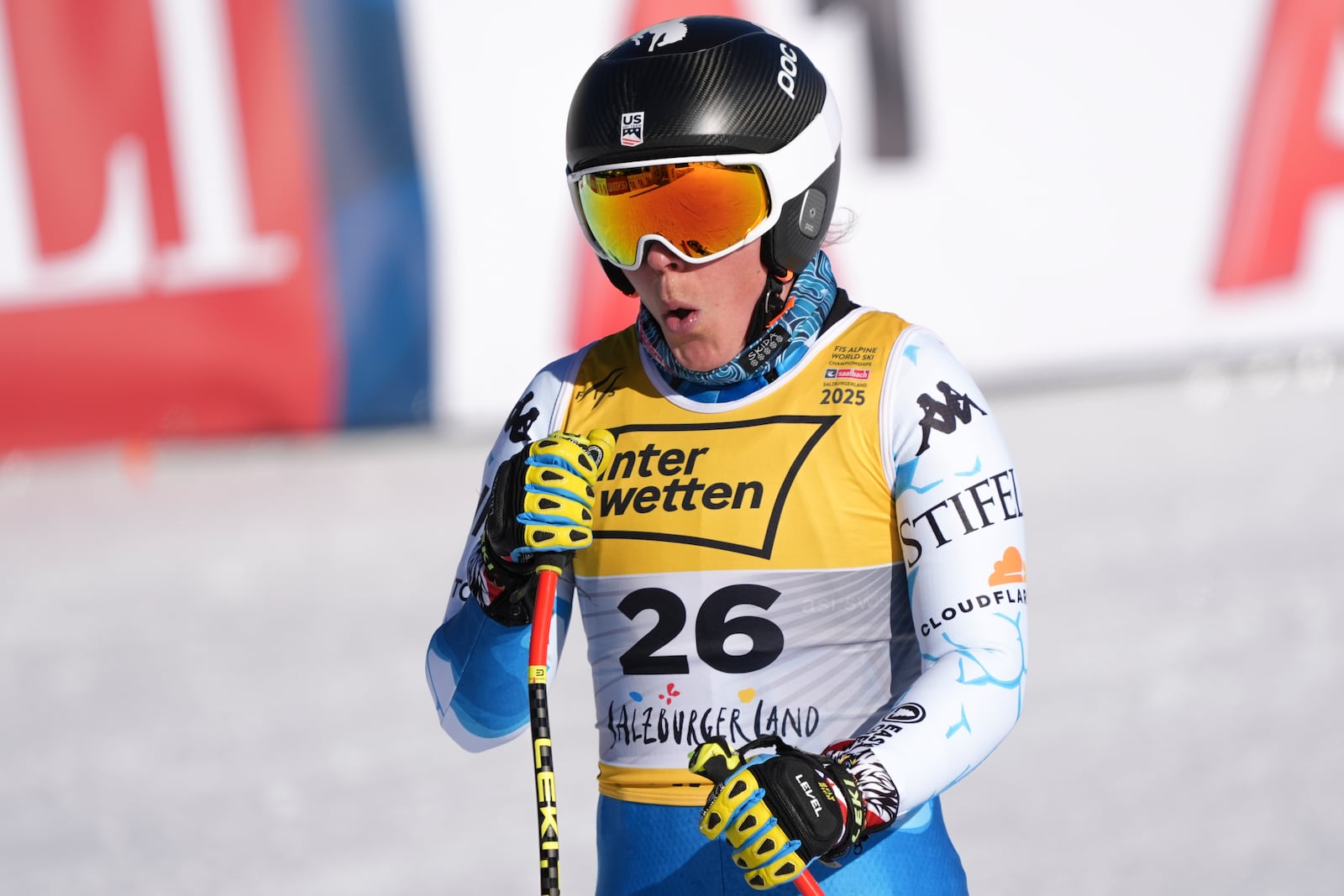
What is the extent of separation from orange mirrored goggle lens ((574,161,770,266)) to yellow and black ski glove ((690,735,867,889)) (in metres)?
0.75

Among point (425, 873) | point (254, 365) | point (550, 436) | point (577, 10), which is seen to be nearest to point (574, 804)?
point (425, 873)

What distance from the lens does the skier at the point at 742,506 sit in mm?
2168

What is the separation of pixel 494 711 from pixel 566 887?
5.49 ft

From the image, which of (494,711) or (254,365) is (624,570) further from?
(254,365)

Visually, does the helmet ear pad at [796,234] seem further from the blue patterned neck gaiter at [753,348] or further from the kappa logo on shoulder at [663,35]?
the kappa logo on shoulder at [663,35]

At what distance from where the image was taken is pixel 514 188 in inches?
342

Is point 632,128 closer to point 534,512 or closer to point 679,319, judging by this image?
point 679,319

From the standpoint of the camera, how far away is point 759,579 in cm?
222

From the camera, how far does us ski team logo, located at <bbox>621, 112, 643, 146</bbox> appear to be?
2.21 m

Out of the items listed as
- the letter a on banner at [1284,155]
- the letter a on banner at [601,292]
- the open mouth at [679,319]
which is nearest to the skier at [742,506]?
the open mouth at [679,319]

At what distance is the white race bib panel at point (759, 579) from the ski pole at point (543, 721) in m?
0.12

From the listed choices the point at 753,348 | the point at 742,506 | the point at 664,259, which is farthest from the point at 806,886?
the point at 664,259

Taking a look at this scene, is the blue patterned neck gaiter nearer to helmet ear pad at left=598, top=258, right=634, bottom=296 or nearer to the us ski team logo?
helmet ear pad at left=598, top=258, right=634, bottom=296

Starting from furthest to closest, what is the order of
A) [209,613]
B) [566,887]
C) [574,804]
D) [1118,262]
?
[1118,262] < [209,613] < [574,804] < [566,887]
